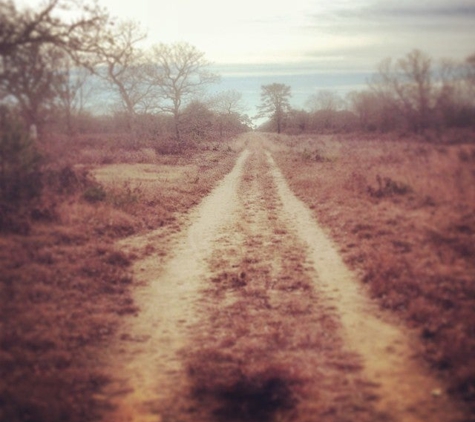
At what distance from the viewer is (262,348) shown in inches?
234

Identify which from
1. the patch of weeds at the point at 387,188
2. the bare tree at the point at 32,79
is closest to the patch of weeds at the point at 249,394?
the patch of weeds at the point at 387,188

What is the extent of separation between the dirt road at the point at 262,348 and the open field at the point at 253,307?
0.03 meters

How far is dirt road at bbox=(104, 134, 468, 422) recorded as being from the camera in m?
4.61

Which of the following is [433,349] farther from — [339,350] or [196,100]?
[196,100]

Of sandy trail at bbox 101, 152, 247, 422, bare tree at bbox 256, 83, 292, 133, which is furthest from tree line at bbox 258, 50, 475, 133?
bare tree at bbox 256, 83, 292, 133

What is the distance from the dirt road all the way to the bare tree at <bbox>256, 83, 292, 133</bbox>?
55389 millimetres

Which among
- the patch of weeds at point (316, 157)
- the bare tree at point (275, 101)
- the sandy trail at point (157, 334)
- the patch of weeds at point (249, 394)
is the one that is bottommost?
the patch of weeds at point (249, 394)

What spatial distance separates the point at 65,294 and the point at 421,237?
27.4ft

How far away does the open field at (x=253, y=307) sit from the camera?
4.71 meters

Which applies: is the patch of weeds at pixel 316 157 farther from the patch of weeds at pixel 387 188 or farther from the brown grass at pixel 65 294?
the brown grass at pixel 65 294

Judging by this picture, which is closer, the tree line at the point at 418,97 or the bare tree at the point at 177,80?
the tree line at the point at 418,97

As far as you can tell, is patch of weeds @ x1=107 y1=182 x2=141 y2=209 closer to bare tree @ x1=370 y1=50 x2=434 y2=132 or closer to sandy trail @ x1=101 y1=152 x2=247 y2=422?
sandy trail @ x1=101 y1=152 x2=247 y2=422

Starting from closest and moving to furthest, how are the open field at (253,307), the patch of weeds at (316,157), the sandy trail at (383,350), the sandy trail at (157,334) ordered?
the sandy trail at (383,350), the open field at (253,307), the sandy trail at (157,334), the patch of weeds at (316,157)

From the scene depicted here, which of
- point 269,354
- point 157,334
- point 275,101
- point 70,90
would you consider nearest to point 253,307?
point 269,354
